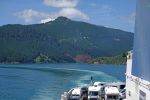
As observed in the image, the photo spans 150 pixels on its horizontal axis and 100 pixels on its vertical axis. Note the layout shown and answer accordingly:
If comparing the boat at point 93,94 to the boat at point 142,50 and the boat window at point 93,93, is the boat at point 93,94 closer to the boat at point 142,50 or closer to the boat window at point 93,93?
the boat window at point 93,93

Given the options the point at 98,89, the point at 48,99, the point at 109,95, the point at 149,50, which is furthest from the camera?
the point at 48,99

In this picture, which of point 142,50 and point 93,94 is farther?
point 93,94

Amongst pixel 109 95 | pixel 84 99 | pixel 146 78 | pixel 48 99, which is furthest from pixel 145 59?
pixel 48 99

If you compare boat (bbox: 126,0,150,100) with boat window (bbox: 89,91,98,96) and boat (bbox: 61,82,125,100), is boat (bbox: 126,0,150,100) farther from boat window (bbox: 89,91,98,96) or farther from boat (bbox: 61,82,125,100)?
boat window (bbox: 89,91,98,96)

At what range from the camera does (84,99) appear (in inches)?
1654

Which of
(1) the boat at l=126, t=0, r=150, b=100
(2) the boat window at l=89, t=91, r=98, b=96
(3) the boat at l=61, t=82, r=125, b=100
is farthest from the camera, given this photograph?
(2) the boat window at l=89, t=91, r=98, b=96

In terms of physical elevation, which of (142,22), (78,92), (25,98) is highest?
(142,22)

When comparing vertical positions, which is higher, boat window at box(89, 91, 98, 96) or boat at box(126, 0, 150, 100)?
boat at box(126, 0, 150, 100)

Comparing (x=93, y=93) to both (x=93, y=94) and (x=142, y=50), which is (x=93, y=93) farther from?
(x=142, y=50)

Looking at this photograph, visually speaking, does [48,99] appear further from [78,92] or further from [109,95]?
[109,95]

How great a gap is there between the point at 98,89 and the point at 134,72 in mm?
24402

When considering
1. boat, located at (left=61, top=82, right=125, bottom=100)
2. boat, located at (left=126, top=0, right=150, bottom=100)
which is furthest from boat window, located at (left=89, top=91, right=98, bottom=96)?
boat, located at (left=126, top=0, right=150, bottom=100)

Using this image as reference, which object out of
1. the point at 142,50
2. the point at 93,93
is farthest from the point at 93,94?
the point at 142,50

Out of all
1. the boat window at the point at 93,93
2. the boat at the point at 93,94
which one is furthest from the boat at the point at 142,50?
the boat window at the point at 93,93
